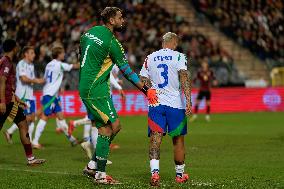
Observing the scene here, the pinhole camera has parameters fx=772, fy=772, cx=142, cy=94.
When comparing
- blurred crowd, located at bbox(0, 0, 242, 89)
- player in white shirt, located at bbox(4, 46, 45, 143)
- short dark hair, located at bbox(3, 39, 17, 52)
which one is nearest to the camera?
short dark hair, located at bbox(3, 39, 17, 52)

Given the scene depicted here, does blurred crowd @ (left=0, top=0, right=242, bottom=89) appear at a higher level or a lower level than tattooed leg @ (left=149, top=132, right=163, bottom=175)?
higher

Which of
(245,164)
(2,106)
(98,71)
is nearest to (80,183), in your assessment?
(98,71)

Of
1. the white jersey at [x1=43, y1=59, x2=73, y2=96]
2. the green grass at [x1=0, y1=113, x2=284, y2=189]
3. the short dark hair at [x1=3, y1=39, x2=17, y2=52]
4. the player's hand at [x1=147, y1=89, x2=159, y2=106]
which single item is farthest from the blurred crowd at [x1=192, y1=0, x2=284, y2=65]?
the player's hand at [x1=147, y1=89, x2=159, y2=106]

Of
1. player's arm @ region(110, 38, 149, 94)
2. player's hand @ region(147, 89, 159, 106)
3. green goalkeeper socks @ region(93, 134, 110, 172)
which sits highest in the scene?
player's arm @ region(110, 38, 149, 94)

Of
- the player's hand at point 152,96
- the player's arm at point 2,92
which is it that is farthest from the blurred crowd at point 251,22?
the player's hand at point 152,96

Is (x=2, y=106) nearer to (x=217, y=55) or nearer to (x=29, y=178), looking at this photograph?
(x=29, y=178)

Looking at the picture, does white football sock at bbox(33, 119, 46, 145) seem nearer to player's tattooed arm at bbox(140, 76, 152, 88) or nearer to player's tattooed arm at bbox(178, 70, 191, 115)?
player's tattooed arm at bbox(140, 76, 152, 88)

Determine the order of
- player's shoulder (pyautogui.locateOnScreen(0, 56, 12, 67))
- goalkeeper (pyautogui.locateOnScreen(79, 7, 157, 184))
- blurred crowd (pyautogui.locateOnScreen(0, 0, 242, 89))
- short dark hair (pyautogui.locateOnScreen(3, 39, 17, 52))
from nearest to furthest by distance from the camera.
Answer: goalkeeper (pyautogui.locateOnScreen(79, 7, 157, 184)), player's shoulder (pyautogui.locateOnScreen(0, 56, 12, 67)), short dark hair (pyautogui.locateOnScreen(3, 39, 17, 52)), blurred crowd (pyautogui.locateOnScreen(0, 0, 242, 89))

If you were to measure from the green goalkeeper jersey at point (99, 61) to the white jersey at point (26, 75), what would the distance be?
7.64m

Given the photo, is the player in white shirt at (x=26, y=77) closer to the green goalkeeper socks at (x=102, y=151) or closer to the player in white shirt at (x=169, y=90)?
the player in white shirt at (x=169, y=90)

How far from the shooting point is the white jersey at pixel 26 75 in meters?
19.3

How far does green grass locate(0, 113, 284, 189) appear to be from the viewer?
12062 millimetres

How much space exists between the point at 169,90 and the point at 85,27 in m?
23.5

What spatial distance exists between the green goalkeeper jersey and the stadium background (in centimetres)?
1612
